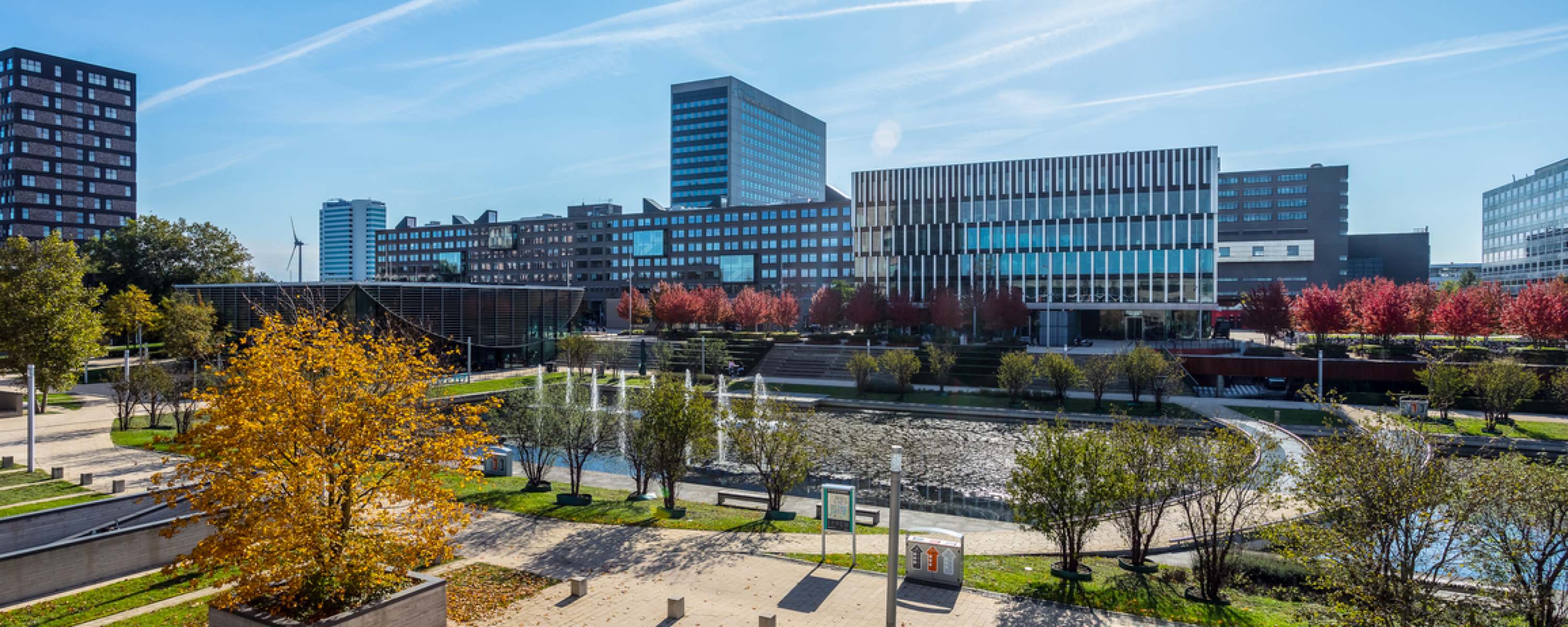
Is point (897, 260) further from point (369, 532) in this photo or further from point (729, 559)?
point (369, 532)

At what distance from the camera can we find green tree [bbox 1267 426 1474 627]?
9.13 m

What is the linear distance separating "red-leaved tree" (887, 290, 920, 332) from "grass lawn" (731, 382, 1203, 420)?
68.8 ft

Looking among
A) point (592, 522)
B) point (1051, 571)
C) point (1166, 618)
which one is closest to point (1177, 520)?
point (1051, 571)

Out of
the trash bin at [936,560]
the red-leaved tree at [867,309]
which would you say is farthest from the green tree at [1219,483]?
the red-leaved tree at [867,309]

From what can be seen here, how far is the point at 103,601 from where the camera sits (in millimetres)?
12406

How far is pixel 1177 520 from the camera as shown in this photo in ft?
64.4

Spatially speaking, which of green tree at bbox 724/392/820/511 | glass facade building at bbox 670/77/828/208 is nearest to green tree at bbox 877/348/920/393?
green tree at bbox 724/392/820/511

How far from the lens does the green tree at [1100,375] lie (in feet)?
135

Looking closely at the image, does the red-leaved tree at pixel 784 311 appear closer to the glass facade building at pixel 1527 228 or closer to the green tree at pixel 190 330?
the green tree at pixel 190 330

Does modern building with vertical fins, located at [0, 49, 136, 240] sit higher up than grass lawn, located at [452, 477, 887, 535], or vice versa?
modern building with vertical fins, located at [0, 49, 136, 240]

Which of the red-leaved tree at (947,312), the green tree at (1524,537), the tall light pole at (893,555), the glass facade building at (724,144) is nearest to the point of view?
the green tree at (1524,537)

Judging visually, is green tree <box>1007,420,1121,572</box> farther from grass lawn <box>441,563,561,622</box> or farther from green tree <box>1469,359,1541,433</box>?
green tree <box>1469,359,1541,433</box>

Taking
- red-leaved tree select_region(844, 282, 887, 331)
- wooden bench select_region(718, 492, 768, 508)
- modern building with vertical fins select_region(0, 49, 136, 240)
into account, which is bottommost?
wooden bench select_region(718, 492, 768, 508)

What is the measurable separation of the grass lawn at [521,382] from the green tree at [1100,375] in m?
24.6
